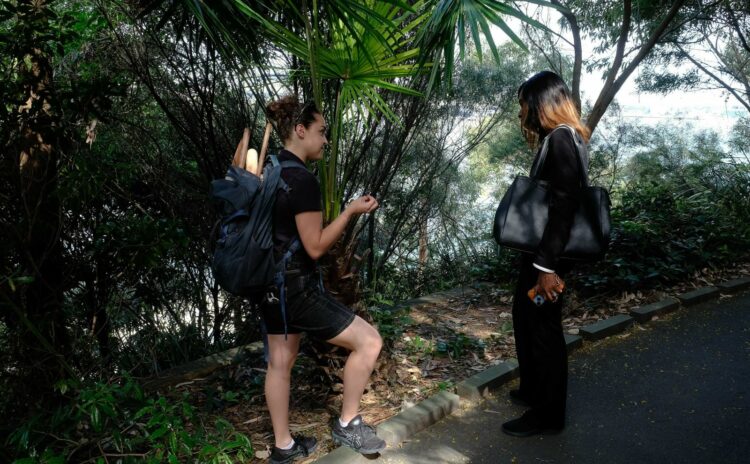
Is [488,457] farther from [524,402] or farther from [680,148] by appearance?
[680,148]

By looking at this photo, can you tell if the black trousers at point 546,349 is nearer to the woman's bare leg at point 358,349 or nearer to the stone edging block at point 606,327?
the woman's bare leg at point 358,349

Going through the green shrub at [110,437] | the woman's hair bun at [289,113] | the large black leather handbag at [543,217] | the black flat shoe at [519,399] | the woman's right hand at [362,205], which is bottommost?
the black flat shoe at [519,399]

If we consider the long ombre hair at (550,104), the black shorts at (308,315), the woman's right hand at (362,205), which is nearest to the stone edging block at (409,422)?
the black shorts at (308,315)

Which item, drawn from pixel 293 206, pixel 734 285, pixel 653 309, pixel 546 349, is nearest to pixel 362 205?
pixel 293 206

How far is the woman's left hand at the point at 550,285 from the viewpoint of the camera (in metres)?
2.38

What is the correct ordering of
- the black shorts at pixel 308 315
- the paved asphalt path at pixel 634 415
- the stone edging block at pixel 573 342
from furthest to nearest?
the stone edging block at pixel 573 342 → the paved asphalt path at pixel 634 415 → the black shorts at pixel 308 315

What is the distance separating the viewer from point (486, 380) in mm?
3111

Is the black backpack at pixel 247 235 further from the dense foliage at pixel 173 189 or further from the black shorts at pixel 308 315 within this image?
the dense foliage at pixel 173 189

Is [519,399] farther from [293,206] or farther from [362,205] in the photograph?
[293,206]

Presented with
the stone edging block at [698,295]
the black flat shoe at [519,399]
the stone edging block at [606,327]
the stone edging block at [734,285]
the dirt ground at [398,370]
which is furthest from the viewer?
the stone edging block at [734,285]

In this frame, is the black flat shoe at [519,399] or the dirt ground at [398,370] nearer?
the dirt ground at [398,370]

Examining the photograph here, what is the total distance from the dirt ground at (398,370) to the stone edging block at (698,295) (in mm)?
205

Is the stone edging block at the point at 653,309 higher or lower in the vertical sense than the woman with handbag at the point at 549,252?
lower

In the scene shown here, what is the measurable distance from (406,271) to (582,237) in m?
5.78
